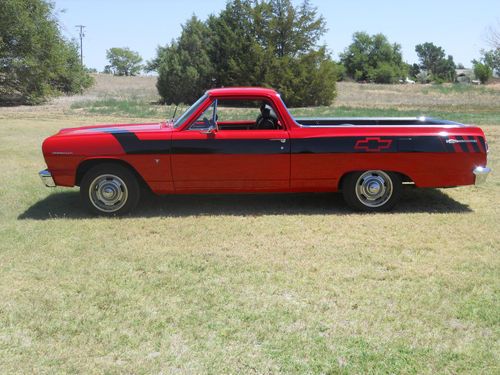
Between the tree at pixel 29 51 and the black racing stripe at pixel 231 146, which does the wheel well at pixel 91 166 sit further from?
the tree at pixel 29 51

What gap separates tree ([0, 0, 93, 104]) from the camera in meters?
33.4

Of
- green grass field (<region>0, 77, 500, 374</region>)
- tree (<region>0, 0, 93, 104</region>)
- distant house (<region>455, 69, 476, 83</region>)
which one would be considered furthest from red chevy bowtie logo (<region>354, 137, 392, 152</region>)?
distant house (<region>455, 69, 476, 83</region>)

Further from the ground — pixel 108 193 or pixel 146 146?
pixel 146 146

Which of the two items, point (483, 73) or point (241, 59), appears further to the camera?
point (483, 73)

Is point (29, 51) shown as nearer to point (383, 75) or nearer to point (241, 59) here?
point (241, 59)

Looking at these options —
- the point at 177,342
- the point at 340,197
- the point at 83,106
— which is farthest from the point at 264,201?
the point at 83,106

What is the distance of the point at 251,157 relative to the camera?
243 inches

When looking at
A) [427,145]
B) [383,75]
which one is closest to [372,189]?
[427,145]

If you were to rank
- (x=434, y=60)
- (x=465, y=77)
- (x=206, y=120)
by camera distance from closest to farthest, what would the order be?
(x=206, y=120) → (x=465, y=77) → (x=434, y=60)

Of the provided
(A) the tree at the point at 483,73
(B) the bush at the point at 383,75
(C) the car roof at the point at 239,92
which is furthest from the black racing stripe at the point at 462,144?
(B) the bush at the point at 383,75

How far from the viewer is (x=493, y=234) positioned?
5.53 m

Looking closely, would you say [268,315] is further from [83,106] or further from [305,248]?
[83,106]

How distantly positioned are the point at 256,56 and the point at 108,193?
36695 mm

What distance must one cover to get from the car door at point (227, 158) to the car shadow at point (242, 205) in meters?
0.44
